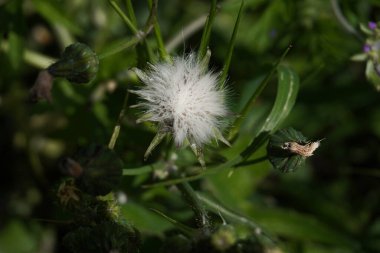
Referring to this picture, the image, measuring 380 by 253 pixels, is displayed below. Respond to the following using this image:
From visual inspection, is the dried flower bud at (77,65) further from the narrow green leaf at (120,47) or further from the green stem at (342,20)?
the green stem at (342,20)

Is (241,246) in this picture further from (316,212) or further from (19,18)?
(316,212)

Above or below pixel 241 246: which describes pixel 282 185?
below

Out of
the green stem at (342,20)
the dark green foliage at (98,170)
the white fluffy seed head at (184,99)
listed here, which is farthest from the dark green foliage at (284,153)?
the green stem at (342,20)

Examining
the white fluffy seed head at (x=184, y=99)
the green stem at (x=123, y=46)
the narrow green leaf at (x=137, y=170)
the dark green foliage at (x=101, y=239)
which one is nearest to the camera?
the dark green foliage at (x=101, y=239)

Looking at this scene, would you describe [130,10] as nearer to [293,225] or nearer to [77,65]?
[77,65]

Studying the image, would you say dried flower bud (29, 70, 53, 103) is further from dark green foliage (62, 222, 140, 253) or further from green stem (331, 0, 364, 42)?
green stem (331, 0, 364, 42)

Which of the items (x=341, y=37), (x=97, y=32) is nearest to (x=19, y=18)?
(x=97, y=32)

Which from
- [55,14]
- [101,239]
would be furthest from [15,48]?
[101,239]
